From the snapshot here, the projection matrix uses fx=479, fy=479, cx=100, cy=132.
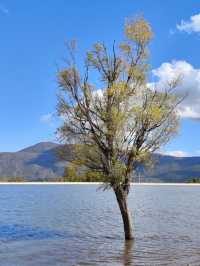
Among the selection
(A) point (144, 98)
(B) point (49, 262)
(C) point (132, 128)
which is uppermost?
(A) point (144, 98)

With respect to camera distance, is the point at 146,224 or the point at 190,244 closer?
the point at 190,244

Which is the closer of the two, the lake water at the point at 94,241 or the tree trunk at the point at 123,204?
the lake water at the point at 94,241

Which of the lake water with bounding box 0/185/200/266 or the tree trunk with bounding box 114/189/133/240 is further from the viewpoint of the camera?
the tree trunk with bounding box 114/189/133/240

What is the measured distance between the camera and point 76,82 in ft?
112

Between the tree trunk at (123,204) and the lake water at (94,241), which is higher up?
the tree trunk at (123,204)

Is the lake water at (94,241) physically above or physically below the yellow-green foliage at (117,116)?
below

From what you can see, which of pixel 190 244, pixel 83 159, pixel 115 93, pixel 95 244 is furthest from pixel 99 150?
pixel 190 244

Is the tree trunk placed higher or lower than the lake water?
higher

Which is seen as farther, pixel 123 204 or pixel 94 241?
pixel 94 241

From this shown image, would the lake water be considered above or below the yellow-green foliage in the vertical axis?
below

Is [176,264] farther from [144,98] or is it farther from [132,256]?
[144,98]

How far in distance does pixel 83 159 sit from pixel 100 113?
3.50 meters

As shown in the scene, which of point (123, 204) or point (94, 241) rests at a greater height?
point (123, 204)

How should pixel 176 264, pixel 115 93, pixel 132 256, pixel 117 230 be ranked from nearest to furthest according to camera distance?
pixel 176 264 → pixel 132 256 → pixel 115 93 → pixel 117 230
